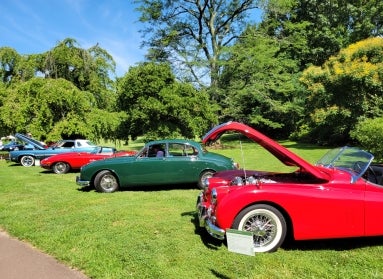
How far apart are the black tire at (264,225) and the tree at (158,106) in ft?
57.2

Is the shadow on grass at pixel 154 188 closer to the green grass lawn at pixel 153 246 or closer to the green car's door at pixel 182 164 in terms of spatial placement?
the green car's door at pixel 182 164

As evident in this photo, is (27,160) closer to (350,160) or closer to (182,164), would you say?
(182,164)

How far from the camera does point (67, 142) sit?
17.2 m

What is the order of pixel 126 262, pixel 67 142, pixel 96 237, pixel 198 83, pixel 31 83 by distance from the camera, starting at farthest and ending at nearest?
pixel 198 83, pixel 31 83, pixel 67 142, pixel 96 237, pixel 126 262

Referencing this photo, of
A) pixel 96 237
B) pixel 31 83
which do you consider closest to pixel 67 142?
pixel 31 83

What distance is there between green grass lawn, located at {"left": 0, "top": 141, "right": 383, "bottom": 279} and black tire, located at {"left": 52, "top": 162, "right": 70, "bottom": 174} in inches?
228

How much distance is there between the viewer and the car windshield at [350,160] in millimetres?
5316

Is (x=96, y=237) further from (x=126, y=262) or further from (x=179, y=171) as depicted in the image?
(x=179, y=171)

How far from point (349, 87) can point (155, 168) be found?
1626cm

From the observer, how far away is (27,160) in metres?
17.9

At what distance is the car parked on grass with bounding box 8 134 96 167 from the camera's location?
17.1 meters

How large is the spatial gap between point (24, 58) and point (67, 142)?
560 inches

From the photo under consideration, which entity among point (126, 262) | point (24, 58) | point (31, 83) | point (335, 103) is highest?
point (24, 58)

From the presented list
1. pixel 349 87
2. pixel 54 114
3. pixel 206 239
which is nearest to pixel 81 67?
pixel 54 114
